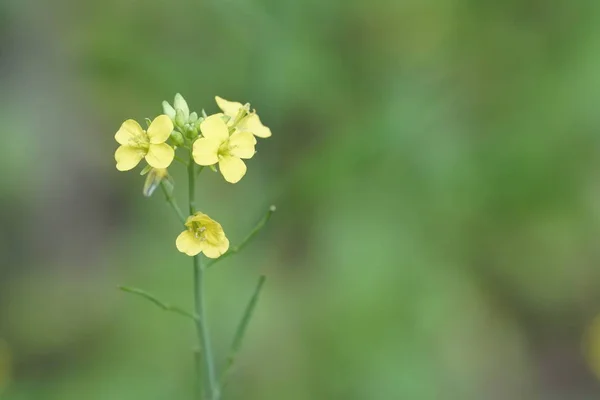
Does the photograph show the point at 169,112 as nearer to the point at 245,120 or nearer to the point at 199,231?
the point at 245,120

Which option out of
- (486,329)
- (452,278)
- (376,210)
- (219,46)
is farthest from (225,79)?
(486,329)

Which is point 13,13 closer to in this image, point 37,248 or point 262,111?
point 37,248

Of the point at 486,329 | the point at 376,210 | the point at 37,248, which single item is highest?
the point at 376,210

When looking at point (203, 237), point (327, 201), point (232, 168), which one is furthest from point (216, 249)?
point (327, 201)

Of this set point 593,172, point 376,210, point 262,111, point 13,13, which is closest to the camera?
point 262,111

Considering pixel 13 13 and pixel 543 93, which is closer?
pixel 543 93

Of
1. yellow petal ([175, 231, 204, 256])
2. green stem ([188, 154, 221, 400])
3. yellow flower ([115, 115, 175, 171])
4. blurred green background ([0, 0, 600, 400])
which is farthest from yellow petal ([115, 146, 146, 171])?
blurred green background ([0, 0, 600, 400])

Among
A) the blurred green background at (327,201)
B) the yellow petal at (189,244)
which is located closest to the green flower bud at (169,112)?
the yellow petal at (189,244)
